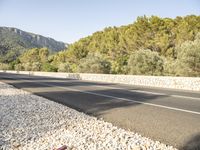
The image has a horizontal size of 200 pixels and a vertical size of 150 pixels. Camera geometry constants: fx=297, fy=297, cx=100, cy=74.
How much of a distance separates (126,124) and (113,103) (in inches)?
167

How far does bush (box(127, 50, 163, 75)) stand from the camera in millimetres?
40419

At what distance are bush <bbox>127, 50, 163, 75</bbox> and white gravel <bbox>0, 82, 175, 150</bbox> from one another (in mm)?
31709

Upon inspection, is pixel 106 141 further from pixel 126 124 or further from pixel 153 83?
pixel 153 83

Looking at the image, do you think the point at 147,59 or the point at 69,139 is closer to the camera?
the point at 69,139

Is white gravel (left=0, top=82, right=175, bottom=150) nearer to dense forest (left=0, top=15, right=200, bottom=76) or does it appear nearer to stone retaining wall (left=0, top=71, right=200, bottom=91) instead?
stone retaining wall (left=0, top=71, right=200, bottom=91)

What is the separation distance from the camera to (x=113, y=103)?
12.4 metres

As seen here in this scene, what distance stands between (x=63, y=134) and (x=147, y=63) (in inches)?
1378

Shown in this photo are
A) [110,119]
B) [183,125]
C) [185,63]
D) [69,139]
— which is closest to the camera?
[69,139]

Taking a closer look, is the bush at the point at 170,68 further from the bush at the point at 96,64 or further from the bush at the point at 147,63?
the bush at the point at 96,64

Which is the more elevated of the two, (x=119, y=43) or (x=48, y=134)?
(x=119, y=43)

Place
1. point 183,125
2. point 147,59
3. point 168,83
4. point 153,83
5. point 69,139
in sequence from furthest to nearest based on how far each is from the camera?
point 147,59, point 153,83, point 168,83, point 183,125, point 69,139

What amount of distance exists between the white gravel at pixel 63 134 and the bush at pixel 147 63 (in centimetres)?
3171

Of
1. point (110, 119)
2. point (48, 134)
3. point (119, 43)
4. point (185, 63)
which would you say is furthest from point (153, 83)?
point (119, 43)

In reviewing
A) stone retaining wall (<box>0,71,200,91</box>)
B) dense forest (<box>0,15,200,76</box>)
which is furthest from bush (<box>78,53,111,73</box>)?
stone retaining wall (<box>0,71,200,91</box>)
